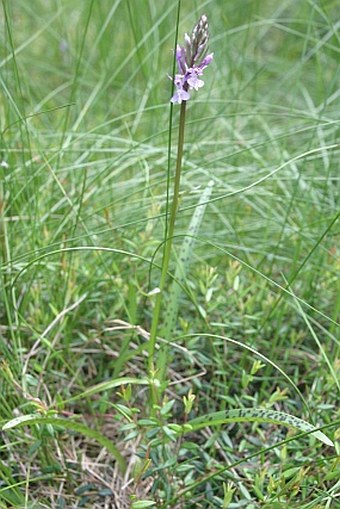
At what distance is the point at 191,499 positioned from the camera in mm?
1320

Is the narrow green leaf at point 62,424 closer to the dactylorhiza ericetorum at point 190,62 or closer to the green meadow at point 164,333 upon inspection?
the green meadow at point 164,333

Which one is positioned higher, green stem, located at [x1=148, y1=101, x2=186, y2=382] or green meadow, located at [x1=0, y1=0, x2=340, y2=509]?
green stem, located at [x1=148, y1=101, x2=186, y2=382]

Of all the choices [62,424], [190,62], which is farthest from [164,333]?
[190,62]

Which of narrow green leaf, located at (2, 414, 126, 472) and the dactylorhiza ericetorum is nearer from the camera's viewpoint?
the dactylorhiza ericetorum

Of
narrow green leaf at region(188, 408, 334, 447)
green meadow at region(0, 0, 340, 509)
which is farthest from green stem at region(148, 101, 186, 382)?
narrow green leaf at region(188, 408, 334, 447)

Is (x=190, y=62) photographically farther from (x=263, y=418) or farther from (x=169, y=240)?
(x=263, y=418)

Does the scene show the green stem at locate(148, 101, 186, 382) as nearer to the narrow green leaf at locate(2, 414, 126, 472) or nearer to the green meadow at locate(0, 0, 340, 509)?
the green meadow at locate(0, 0, 340, 509)

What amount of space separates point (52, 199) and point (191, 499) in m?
0.78

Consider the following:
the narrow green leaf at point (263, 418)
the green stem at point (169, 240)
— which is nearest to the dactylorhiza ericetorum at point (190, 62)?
the green stem at point (169, 240)

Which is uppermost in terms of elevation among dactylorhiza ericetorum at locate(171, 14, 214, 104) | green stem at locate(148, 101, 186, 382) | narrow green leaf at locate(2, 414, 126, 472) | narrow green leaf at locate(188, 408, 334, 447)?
dactylorhiza ericetorum at locate(171, 14, 214, 104)

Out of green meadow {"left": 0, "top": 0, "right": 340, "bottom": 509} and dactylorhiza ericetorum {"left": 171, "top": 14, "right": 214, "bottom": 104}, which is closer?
dactylorhiza ericetorum {"left": 171, "top": 14, "right": 214, "bottom": 104}

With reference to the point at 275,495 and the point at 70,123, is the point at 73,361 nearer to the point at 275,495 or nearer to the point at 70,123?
the point at 275,495


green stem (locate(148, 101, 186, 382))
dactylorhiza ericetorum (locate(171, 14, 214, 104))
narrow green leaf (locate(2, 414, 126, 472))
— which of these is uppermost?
dactylorhiza ericetorum (locate(171, 14, 214, 104))

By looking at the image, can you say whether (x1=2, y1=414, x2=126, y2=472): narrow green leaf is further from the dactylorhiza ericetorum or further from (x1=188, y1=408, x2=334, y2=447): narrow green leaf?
the dactylorhiza ericetorum
